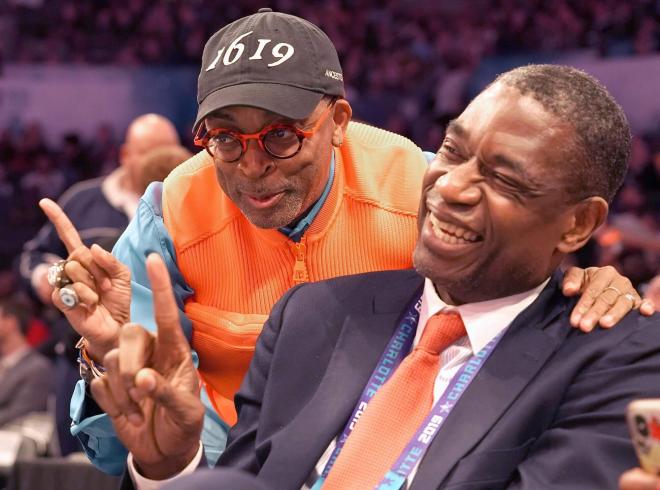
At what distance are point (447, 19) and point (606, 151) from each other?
34.4 feet

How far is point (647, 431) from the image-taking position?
1562 millimetres

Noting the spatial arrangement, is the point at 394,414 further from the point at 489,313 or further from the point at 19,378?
the point at 19,378

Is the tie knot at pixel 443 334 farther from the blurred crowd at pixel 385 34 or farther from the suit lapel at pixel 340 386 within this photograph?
the blurred crowd at pixel 385 34

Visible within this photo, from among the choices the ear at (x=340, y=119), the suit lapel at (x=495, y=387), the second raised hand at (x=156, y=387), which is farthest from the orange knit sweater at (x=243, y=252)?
the second raised hand at (x=156, y=387)

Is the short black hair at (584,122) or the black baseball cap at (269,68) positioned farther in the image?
the black baseball cap at (269,68)

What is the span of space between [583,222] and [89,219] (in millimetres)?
3127

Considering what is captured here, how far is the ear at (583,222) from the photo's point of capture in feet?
6.63

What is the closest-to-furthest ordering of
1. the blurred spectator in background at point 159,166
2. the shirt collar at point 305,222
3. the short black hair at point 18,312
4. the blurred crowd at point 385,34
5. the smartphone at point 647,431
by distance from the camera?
1. the smartphone at point 647,431
2. the shirt collar at point 305,222
3. the blurred spectator in background at point 159,166
4. the short black hair at point 18,312
5. the blurred crowd at point 385,34

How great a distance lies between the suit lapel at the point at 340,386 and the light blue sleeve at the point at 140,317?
43 centimetres

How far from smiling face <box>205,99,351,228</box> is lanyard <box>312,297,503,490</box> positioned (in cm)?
41

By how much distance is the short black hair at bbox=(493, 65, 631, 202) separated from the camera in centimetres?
196

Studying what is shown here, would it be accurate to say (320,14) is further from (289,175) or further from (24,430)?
(289,175)

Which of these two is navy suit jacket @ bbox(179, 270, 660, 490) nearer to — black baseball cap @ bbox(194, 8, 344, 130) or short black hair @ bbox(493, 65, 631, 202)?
short black hair @ bbox(493, 65, 631, 202)

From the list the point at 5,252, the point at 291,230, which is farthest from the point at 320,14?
the point at 291,230
